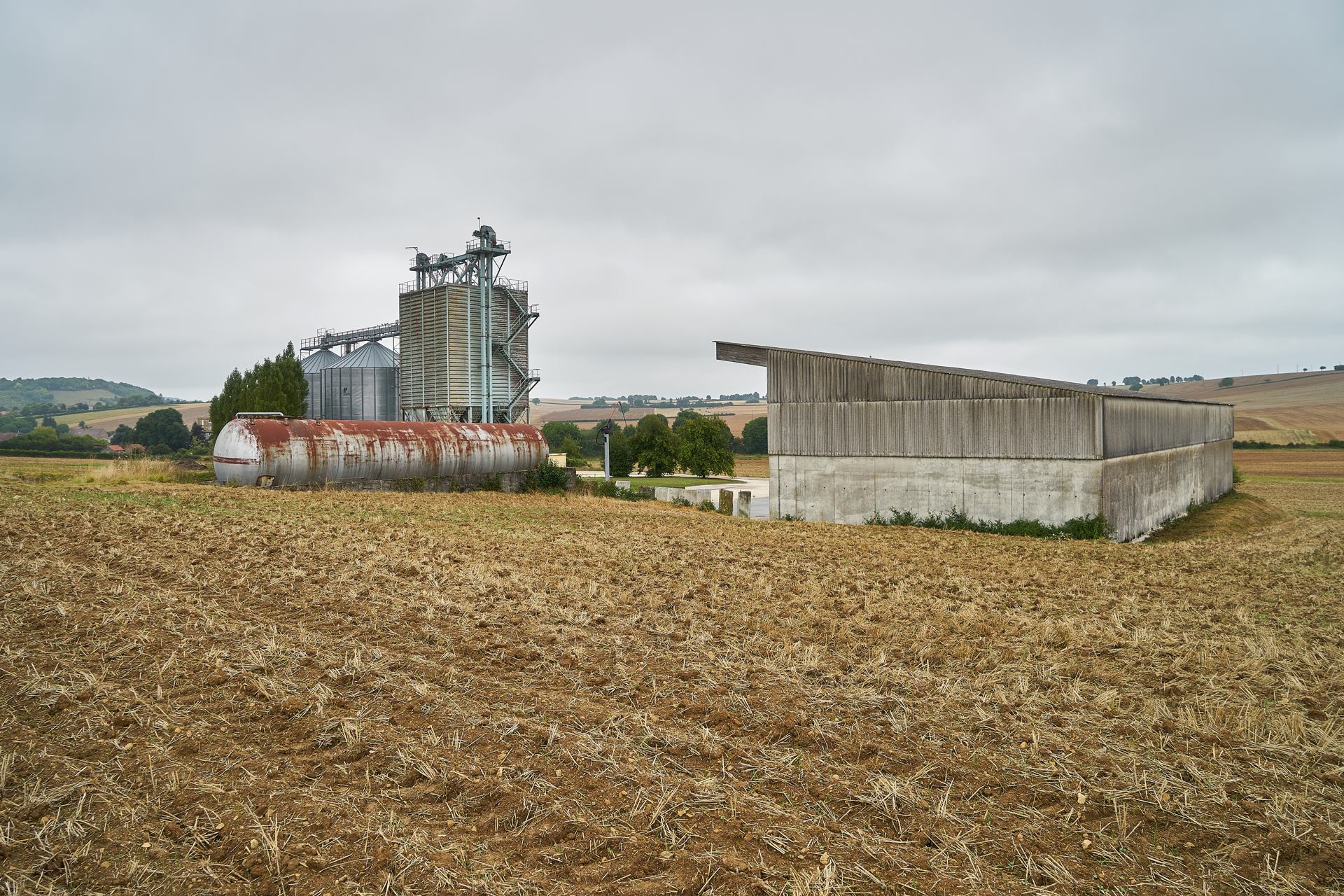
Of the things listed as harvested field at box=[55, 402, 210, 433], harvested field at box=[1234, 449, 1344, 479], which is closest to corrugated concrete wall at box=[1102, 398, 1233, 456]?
harvested field at box=[1234, 449, 1344, 479]

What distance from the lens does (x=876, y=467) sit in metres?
28.3

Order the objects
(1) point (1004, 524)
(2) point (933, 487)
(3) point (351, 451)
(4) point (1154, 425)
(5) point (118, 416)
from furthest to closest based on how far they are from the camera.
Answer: (5) point (118, 416), (3) point (351, 451), (4) point (1154, 425), (2) point (933, 487), (1) point (1004, 524)

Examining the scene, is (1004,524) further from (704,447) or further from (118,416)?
(118,416)

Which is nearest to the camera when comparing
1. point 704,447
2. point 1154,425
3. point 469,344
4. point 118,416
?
point 1154,425

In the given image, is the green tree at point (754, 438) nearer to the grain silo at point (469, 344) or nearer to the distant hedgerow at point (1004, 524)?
the grain silo at point (469, 344)

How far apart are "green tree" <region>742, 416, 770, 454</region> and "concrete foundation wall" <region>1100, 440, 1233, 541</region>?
7566cm

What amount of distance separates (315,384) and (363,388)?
18.8 ft

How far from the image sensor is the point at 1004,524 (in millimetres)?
25812

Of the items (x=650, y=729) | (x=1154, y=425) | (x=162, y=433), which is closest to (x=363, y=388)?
(x=1154, y=425)

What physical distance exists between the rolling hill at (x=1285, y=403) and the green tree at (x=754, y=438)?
52.4 metres

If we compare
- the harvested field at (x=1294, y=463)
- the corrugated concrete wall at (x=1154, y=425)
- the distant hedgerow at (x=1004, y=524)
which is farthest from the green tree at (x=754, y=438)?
the distant hedgerow at (x=1004, y=524)

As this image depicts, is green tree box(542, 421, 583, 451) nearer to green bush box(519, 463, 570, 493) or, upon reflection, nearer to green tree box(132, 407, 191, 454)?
green tree box(132, 407, 191, 454)

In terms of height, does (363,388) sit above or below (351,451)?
above

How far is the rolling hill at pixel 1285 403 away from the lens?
90.2 meters
